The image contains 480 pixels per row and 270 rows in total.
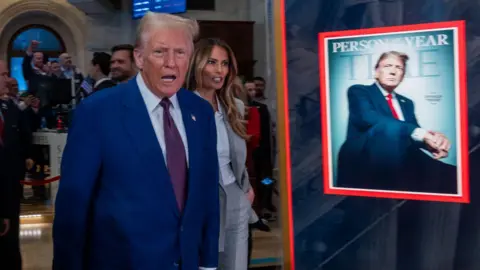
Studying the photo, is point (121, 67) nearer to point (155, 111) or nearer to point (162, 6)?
point (155, 111)

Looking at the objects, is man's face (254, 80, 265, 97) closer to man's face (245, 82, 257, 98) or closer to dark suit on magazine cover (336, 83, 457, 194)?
A: man's face (245, 82, 257, 98)

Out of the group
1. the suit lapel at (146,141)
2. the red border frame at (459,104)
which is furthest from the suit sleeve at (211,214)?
the red border frame at (459,104)

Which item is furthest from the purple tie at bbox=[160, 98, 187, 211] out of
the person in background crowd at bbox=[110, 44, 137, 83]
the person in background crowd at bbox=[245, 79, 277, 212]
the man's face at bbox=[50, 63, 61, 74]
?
the man's face at bbox=[50, 63, 61, 74]

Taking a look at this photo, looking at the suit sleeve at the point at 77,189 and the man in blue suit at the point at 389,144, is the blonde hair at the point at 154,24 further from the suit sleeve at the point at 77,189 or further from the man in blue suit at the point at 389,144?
the man in blue suit at the point at 389,144

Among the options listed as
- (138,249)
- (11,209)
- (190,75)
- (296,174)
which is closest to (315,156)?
(296,174)

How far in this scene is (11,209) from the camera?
3.15 m

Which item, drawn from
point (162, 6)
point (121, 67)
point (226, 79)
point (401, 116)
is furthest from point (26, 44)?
point (401, 116)

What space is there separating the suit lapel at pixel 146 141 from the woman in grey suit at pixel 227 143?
3.38 ft

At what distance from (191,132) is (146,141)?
0.54 feet

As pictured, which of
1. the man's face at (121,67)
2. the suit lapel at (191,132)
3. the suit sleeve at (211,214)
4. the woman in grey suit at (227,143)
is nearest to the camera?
the suit lapel at (191,132)

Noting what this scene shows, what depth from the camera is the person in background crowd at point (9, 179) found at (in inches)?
121

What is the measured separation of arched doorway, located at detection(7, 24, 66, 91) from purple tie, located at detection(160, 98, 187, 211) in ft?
34.8

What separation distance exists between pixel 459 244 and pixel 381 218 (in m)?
0.28

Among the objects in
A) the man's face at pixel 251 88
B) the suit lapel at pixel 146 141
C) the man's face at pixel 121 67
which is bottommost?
the suit lapel at pixel 146 141
